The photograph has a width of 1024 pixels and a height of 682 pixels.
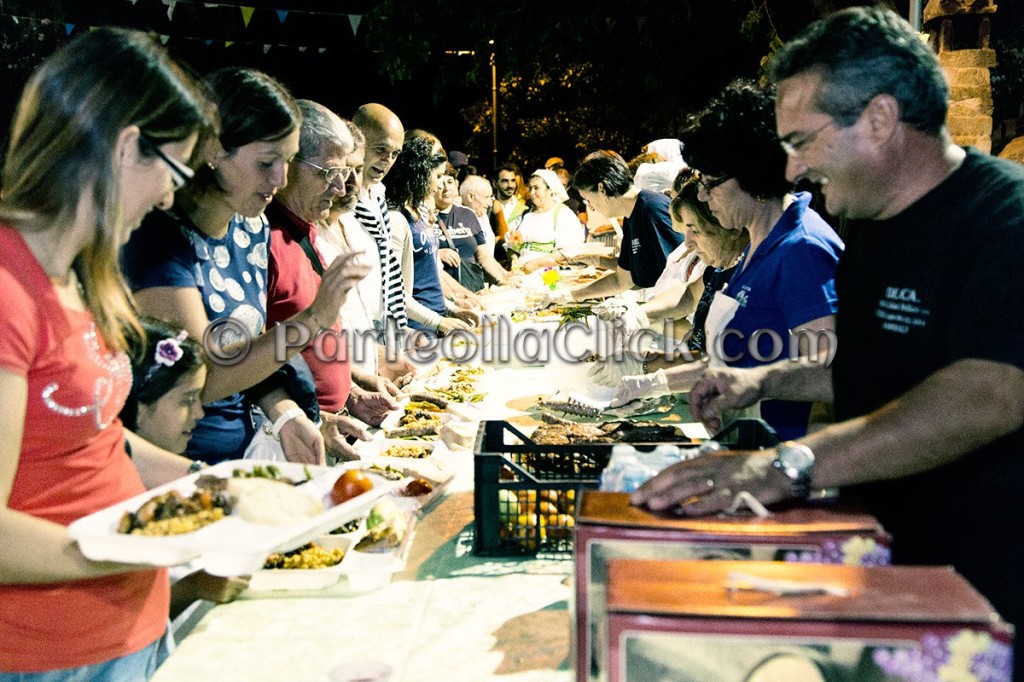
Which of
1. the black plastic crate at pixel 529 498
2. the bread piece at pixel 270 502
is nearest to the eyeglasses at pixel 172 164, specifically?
the bread piece at pixel 270 502

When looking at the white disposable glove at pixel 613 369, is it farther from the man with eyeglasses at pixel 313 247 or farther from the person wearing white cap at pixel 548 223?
the person wearing white cap at pixel 548 223

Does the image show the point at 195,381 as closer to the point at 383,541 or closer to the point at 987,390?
the point at 383,541

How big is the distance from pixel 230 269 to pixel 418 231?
2.65 meters

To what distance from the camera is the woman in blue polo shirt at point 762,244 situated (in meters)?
2.10

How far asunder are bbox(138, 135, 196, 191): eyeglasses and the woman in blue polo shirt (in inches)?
54.7

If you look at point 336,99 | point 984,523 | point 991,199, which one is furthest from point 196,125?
point 336,99

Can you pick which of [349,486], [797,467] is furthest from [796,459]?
[349,486]

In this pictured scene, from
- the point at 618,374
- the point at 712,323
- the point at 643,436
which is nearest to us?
the point at 643,436

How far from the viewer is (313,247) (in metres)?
2.87

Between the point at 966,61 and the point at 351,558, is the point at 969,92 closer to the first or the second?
the point at 966,61

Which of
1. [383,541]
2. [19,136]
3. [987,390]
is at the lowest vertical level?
[383,541]

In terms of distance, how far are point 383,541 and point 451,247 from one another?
5244 mm

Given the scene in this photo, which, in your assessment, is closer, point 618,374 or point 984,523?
point 984,523

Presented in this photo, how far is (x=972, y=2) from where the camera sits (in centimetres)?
591
